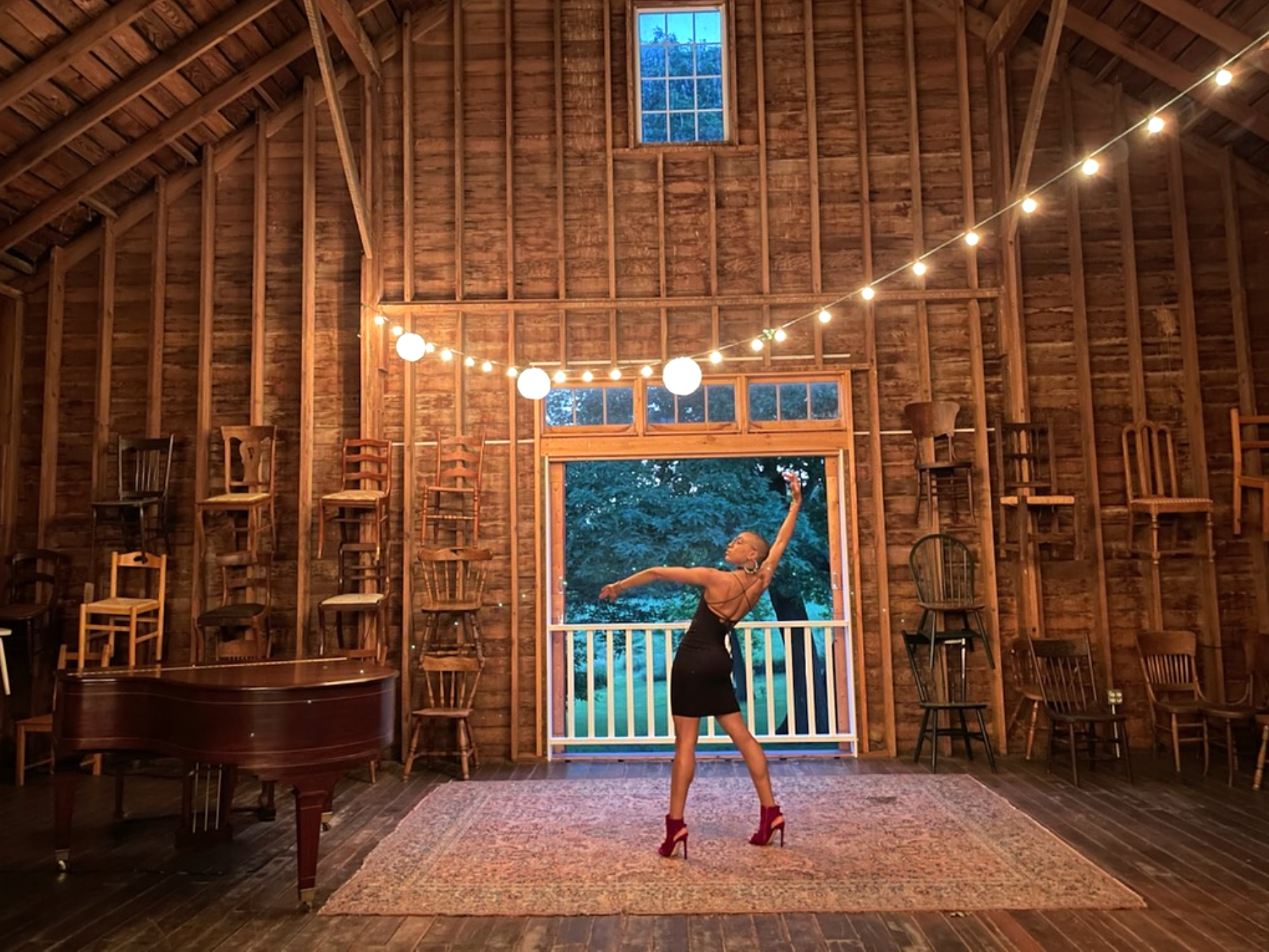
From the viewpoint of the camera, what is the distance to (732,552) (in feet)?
14.7

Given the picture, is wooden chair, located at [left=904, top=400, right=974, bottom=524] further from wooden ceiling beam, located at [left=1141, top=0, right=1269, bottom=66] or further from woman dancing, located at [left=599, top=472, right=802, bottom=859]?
wooden ceiling beam, located at [left=1141, top=0, right=1269, bottom=66]

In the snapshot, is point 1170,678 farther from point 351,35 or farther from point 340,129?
point 351,35

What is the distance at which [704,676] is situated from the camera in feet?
14.2

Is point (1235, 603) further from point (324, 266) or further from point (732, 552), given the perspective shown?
point (324, 266)

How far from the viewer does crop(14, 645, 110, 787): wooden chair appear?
6086 mm

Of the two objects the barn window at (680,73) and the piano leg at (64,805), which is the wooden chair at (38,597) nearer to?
the piano leg at (64,805)

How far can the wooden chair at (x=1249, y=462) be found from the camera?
6.49 m

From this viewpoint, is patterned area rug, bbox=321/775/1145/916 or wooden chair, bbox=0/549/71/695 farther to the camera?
wooden chair, bbox=0/549/71/695

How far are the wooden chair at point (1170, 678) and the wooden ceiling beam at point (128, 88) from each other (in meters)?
7.81

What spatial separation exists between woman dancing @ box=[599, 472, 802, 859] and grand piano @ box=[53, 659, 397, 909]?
1.28m

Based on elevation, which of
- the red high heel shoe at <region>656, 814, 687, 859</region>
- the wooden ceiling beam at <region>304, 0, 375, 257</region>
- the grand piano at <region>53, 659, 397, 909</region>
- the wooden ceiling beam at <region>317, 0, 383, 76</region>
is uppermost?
the wooden ceiling beam at <region>317, 0, 383, 76</region>

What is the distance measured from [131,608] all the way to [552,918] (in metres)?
4.31

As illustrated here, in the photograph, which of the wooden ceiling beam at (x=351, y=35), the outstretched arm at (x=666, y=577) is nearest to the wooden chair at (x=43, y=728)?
the outstretched arm at (x=666, y=577)

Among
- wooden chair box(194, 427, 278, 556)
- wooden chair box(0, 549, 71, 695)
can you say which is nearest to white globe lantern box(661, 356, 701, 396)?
wooden chair box(194, 427, 278, 556)
